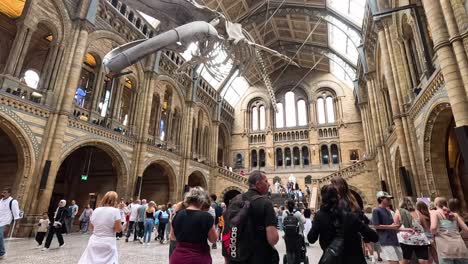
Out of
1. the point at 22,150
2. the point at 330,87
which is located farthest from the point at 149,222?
the point at 330,87

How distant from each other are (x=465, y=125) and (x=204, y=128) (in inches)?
781

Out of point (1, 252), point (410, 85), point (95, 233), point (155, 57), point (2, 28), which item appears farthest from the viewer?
point (155, 57)

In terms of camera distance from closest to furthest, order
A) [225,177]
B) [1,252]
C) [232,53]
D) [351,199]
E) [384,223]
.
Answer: [351,199] < [384,223] < [1,252] < [232,53] < [225,177]

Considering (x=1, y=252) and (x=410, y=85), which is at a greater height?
(x=410, y=85)

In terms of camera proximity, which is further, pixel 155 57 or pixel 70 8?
pixel 155 57

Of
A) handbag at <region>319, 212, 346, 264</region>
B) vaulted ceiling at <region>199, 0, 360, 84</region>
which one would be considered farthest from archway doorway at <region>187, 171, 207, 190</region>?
handbag at <region>319, 212, 346, 264</region>

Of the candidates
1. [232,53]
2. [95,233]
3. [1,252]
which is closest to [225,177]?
[232,53]

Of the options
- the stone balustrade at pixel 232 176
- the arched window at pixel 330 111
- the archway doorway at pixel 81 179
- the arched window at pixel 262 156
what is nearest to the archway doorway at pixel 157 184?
the archway doorway at pixel 81 179

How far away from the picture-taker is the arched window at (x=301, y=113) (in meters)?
28.9

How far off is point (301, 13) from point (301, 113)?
11818 mm

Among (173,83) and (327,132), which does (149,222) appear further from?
(327,132)

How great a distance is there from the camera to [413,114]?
951 centimetres

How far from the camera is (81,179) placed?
1614 centimetres

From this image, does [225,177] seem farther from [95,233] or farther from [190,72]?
[95,233]
